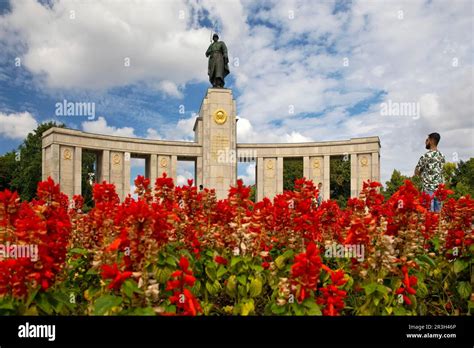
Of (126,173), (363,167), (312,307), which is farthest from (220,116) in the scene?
(312,307)

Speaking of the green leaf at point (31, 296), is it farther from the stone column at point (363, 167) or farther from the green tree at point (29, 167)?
the green tree at point (29, 167)

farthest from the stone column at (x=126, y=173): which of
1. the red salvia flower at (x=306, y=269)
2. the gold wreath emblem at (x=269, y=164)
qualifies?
the red salvia flower at (x=306, y=269)

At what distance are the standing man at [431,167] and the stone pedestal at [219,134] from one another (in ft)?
72.5

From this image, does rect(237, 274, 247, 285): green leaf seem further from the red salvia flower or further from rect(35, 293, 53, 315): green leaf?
rect(35, 293, 53, 315): green leaf

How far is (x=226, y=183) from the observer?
3253 centimetres

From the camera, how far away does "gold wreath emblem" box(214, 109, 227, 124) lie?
33.7 m

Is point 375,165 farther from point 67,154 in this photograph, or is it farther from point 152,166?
point 67,154

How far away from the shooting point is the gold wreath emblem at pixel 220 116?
3369 cm

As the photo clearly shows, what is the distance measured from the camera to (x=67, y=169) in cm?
3566
